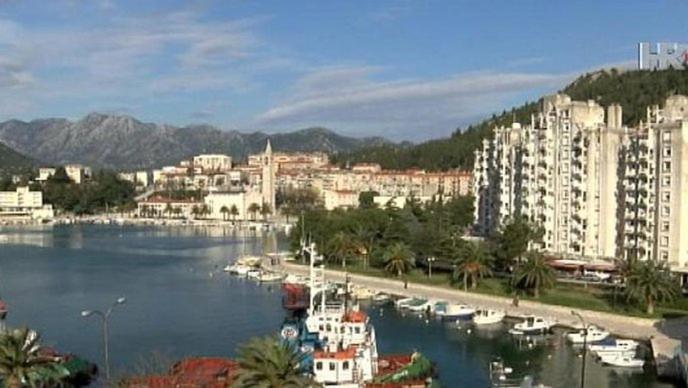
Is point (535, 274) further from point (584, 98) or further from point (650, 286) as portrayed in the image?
point (584, 98)

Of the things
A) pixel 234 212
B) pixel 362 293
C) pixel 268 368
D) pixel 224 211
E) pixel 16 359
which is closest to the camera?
pixel 268 368

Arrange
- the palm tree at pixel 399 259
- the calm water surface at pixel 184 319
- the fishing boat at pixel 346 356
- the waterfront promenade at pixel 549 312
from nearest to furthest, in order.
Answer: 1. the fishing boat at pixel 346 356
2. the calm water surface at pixel 184 319
3. the waterfront promenade at pixel 549 312
4. the palm tree at pixel 399 259

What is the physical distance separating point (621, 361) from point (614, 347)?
3.83ft

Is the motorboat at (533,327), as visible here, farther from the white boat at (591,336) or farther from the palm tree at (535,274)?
the palm tree at (535,274)

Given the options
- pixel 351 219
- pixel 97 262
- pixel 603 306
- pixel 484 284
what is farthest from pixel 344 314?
pixel 97 262

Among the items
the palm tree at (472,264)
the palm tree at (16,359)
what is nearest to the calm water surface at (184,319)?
the palm tree at (472,264)

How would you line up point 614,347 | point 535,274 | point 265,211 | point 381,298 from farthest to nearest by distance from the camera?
1. point 265,211
2. point 381,298
3. point 535,274
4. point 614,347

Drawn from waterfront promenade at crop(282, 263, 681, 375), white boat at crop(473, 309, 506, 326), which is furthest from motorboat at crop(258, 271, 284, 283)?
white boat at crop(473, 309, 506, 326)

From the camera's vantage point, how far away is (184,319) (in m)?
51.7

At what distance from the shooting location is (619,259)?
5988 centimetres

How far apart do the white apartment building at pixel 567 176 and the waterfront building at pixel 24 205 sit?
112 meters

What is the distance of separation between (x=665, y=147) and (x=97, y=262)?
5169 centimetres

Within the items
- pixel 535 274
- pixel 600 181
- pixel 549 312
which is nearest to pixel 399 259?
pixel 535 274

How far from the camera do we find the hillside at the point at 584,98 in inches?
4405
